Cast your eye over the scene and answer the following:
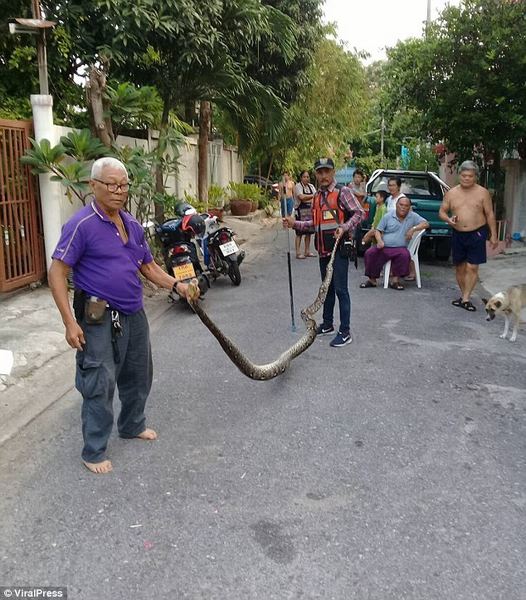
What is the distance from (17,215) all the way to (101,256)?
4537mm

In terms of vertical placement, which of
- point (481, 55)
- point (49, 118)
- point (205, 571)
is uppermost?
point (481, 55)

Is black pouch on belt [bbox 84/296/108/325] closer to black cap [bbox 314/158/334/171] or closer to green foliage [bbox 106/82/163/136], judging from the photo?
black cap [bbox 314/158/334/171]

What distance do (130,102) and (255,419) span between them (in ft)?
17.7

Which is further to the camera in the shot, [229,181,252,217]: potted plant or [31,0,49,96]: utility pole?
[229,181,252,217]: potted plant

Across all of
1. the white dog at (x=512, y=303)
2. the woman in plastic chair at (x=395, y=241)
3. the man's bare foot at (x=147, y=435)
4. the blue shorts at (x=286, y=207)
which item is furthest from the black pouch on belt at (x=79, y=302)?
the blue shorts at (x=286, y=207)

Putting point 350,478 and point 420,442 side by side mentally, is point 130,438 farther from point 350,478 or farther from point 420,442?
point 420,442

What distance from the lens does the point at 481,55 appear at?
10797mm

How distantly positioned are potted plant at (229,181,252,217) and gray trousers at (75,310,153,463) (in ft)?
53.3

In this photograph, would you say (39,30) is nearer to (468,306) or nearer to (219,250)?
(219,250)

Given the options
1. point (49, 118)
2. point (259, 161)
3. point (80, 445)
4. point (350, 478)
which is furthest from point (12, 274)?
point (259, 161)

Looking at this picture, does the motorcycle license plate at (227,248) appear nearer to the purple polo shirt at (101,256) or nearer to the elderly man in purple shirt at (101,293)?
the elderly man in purple shirt at (101,293)

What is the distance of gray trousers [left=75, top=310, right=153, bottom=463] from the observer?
336 centimetres

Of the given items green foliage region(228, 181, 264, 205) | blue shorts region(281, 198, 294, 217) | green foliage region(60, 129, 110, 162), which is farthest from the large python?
green foliage region(228, 181, 264, 205)

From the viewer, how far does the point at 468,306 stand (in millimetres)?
7562
